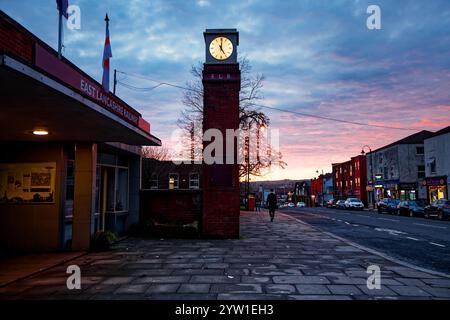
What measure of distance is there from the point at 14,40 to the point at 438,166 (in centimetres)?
4685

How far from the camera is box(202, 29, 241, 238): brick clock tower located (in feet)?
45.3

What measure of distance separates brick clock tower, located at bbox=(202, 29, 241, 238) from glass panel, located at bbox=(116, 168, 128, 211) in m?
3.36

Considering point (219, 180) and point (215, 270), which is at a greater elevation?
point (219, 180)

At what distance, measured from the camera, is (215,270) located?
8.09 meters

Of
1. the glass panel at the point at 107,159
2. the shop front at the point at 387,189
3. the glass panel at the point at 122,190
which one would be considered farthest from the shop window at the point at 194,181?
the glass panel at the point at 107,159

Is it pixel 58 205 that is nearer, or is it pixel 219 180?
pixel 58 205

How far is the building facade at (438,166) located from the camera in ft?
137

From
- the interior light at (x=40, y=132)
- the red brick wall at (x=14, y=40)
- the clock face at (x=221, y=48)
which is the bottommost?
the interior light at (x=40, y=132)

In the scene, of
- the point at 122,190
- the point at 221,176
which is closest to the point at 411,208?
the point at 221,176

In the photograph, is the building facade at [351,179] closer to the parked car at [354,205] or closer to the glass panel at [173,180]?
the parked car at [354,205]

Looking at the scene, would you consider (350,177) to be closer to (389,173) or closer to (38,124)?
(389,173)

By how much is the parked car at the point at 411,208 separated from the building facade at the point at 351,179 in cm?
3403

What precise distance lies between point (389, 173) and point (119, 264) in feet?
190
